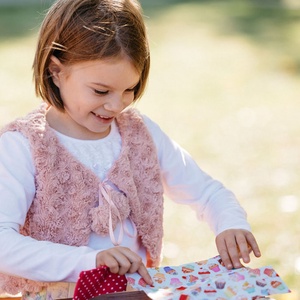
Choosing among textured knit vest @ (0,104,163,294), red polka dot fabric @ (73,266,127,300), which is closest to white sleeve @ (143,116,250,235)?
textured knit vest @ (0,104,163,294)

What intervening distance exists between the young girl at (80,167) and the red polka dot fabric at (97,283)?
15 centimetres

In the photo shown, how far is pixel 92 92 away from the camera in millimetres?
A: 2246

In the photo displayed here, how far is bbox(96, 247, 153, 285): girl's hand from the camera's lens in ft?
6.42

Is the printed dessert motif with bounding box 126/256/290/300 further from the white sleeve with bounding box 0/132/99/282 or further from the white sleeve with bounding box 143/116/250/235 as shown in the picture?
the white sleeve with bounding box 143/116/250/235

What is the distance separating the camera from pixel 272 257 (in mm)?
4188

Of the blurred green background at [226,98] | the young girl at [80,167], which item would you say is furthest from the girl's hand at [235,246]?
the blurred green background at [226,98]

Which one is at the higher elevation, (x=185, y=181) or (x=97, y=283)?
(x=185, y=181)

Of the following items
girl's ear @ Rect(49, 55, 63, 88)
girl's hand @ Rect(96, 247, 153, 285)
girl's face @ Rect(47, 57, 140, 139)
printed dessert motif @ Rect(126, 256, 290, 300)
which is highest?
girl's ear @ Rect(49, 55, 63, 88)

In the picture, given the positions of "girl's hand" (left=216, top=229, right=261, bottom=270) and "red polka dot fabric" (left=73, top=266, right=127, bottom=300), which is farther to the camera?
"girl's hand" (left=216, top=229, right=261, bottom=270)

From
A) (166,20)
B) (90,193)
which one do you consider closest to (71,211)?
(90,193)

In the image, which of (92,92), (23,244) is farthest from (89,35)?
(23,244)

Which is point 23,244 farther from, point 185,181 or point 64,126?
point 185,181

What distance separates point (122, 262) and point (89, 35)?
0.64 m

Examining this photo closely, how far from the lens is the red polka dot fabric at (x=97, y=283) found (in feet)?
6.23
